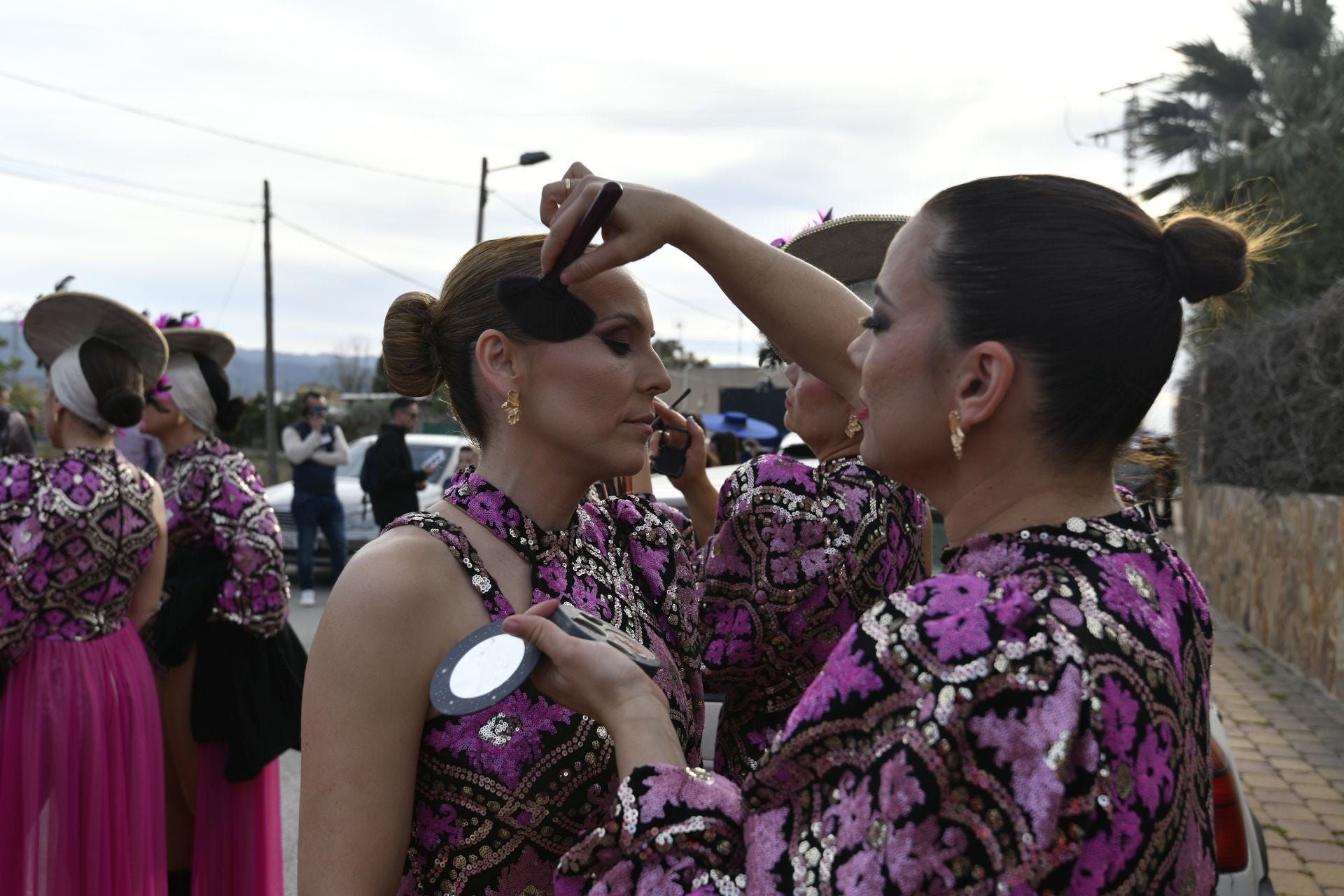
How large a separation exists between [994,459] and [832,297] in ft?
2.69

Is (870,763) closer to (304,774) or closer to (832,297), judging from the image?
(304,774)

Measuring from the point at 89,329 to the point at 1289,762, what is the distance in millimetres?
6541

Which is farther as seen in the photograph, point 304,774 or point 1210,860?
point 304,774

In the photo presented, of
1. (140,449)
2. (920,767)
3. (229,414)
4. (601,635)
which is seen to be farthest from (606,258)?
(140,449)

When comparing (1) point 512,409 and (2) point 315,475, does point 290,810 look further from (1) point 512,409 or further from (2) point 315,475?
(2) point 315,475

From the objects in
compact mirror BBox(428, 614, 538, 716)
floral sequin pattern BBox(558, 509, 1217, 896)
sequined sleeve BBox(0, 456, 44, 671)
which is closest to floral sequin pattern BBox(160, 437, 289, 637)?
sequined sleeve BBox(0, 456, 44, 671)

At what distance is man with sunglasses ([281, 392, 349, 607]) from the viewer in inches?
439

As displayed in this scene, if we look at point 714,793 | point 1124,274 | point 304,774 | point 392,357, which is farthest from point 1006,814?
point 392,357

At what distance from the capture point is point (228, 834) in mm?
4141

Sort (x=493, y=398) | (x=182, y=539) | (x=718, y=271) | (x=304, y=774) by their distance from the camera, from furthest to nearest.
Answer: (x=182, y=539) → (x=493, y=398) → (x=718, y=271) → (x=304, y=774)

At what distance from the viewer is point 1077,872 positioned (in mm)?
1157

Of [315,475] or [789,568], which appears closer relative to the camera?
[789,568]

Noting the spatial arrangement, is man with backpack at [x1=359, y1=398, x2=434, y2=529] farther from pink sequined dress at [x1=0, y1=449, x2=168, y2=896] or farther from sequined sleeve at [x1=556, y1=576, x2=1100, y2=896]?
sequined sleeve at [x1=556, y1=576, x2=1100, y2=896]

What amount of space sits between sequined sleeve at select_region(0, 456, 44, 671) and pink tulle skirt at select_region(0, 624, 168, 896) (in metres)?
0.13
